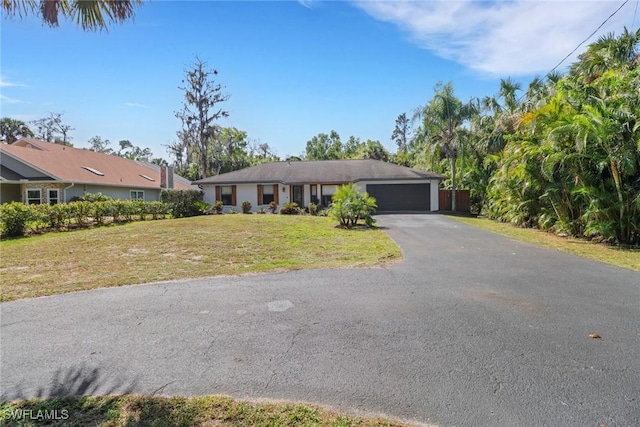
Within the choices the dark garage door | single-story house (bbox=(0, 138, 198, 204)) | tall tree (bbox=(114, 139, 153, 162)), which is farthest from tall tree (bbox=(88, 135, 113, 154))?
the dark garage door

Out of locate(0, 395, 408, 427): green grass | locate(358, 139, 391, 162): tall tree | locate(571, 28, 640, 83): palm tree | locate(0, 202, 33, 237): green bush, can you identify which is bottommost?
locate(0, 395, 408, 427): green grass

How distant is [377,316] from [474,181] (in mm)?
22060

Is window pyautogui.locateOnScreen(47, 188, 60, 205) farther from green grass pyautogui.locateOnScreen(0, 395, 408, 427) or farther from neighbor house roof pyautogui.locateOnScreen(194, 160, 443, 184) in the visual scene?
green grass pyautogui.locateOnScreen(0, 395, 408, 427)

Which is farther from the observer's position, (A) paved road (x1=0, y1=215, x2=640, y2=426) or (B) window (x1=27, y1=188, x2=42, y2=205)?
(B) window (x1=27, y1=188, x2=42, y2=205)

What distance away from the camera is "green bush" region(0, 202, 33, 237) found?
512 inches

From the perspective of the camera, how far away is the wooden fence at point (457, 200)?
25.5 m

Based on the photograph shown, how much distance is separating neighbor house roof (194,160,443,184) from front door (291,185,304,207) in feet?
2.55

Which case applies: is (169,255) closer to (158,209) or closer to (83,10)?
(83,10)

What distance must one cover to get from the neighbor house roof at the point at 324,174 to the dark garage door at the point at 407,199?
0.79 metres

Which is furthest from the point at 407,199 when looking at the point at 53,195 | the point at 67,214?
the point at 53,195

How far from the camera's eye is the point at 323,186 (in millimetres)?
25750

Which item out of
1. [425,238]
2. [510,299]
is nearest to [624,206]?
[425,238]

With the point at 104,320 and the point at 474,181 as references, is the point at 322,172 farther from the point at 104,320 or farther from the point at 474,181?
the point at 104,320

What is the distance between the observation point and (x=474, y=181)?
23.9 meters
